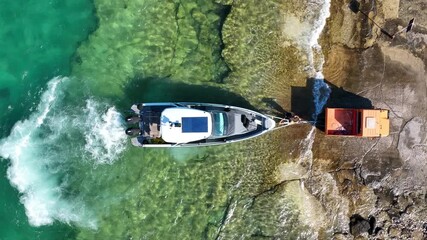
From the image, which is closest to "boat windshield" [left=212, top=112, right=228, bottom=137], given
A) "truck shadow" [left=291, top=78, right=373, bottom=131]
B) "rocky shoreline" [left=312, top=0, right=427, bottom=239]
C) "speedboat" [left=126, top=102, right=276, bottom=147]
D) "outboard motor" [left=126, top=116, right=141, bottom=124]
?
"speedboat" [left=126, top=102, right=276, bottom=147]

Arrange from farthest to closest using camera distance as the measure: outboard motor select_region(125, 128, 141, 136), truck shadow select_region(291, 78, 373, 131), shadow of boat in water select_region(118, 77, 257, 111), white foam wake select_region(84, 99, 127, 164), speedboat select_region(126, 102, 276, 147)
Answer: truck shadow select_region(291, 78, 373, 131) → shadow of boat in water select_region(118, 77, 257, 111) → white foam wake select_region(84, 99, 127, 164) → outboard motor select_region(125, 128, 141, 136) → speedboat select_region(126, 102, 276, 147)

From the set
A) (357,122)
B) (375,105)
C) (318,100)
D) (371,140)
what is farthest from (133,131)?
(375,105)

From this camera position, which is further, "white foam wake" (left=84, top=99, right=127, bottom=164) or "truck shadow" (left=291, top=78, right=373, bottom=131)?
"truck shadow" (left=291, top=78, right=373, bottom=131)

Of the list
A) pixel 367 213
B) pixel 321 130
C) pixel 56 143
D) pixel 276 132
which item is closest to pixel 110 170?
pixel 56 143

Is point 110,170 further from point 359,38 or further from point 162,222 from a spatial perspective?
point 359,38

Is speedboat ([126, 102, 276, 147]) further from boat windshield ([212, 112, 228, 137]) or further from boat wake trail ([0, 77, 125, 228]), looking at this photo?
boat wake trail ([0, 77, 125, 228])

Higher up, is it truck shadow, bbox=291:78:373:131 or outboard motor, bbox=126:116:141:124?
truck shadow, bbox=291:78:373:131

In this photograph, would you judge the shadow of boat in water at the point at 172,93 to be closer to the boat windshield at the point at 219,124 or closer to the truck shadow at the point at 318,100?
the boat windshield at the point at 219,124
